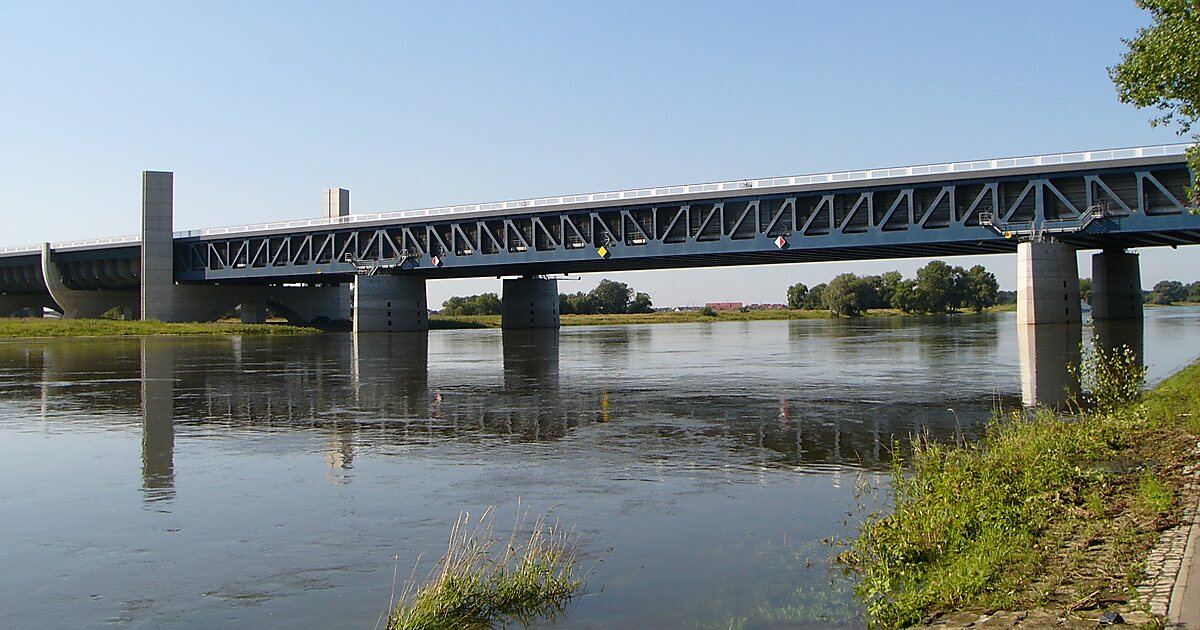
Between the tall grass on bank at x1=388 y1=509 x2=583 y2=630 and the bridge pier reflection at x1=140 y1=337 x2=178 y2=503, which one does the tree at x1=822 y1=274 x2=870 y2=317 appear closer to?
the bridge pier reflection at x1=140 y1=337 x2=178 y2=503

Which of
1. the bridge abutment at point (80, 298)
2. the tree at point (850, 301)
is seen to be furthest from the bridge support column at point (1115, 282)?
the bridge abutment at point (80, 298)

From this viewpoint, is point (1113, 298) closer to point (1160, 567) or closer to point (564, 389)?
point (564, 389)

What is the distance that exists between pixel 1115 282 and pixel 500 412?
77.0 meters

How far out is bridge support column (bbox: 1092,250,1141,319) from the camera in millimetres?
84625

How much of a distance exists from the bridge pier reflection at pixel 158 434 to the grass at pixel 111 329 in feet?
199

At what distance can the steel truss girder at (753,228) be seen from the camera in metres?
69.8

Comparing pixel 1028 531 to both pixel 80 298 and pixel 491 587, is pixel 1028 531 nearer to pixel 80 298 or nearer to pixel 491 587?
pixel 491 587

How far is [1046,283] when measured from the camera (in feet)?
228

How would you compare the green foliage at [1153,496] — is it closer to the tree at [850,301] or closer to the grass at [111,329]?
the grass at [111,329]

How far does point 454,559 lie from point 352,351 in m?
55.9

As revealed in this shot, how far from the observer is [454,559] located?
10008 millimetres

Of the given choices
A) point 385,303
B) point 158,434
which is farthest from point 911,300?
point 158,434

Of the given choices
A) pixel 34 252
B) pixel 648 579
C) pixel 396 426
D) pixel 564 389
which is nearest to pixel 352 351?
pixel 564 389

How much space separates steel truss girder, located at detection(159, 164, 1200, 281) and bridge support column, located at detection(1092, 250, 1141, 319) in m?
11.8
